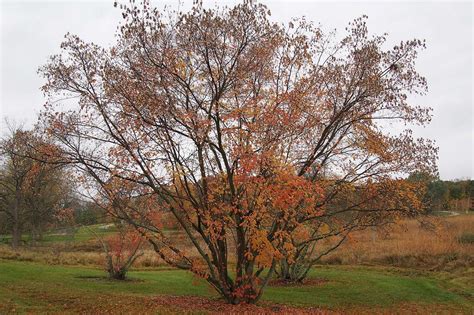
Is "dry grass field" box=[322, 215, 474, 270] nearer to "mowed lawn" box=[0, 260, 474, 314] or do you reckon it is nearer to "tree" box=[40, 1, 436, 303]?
"mowed lawn" box=[0, 260, 474, 314]

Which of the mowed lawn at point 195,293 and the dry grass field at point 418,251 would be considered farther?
the dry grass field at point 418,251

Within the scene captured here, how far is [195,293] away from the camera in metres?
20.5

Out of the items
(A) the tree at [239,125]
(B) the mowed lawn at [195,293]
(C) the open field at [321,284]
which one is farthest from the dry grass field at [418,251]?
(A) the tree at [239,125]

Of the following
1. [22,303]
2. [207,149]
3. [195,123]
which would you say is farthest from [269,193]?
[22,303]

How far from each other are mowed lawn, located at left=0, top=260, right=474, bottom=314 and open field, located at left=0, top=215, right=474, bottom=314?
4 centimetres

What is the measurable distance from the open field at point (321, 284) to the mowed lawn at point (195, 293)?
0.04 metres

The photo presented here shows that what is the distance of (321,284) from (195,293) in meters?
7.74

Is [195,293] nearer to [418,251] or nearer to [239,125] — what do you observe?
[239,125]

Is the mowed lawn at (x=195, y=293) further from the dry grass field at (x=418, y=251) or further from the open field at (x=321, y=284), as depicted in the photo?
the dry grass field at (x=418, y=251)

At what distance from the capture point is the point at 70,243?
46.1m

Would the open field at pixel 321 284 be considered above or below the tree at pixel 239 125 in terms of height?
below

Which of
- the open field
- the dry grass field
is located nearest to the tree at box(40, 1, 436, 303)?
the open field

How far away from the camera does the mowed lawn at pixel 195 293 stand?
1479cm

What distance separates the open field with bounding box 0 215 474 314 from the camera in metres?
15.4
